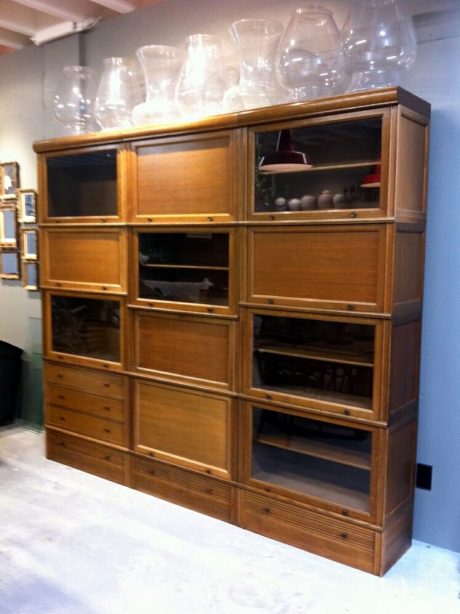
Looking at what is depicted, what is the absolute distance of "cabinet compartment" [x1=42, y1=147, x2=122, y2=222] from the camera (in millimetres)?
3348

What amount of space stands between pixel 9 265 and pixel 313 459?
2.96 m

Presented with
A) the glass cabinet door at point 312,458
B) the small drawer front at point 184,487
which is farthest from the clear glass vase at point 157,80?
the small drawer front at point 184,487

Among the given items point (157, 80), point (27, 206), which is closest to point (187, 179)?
point (157, 80)

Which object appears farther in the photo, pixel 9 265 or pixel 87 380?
pixel 9 265

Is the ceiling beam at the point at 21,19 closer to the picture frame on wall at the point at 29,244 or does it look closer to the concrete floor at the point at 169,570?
the picture frame on wall at the point at 29,244

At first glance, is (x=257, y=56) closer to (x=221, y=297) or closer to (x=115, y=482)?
(x=221, y=297)

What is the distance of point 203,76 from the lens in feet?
10.1

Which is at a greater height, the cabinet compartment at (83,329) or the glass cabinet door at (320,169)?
the glass cabinet door at (320,169)

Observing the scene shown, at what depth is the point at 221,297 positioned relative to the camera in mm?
2943

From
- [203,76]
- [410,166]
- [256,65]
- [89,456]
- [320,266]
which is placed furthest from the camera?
[89,456]

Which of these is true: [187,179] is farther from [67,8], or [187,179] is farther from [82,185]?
[67,8]

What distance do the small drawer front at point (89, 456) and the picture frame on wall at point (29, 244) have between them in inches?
54.2

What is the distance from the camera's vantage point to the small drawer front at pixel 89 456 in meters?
3.44

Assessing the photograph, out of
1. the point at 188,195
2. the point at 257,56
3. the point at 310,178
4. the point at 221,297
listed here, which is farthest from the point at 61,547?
the point at 257,56
